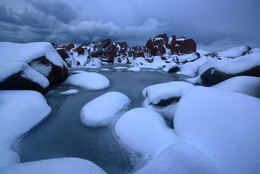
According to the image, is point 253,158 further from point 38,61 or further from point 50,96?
point 38,61

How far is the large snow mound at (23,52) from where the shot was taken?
16.2ft

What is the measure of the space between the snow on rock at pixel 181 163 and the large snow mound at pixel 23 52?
6.61 m

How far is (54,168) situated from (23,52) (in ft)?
20.8

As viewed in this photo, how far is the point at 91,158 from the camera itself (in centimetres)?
218

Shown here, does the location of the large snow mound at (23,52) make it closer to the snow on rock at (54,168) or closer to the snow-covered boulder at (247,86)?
the snow on rock at (54,168)

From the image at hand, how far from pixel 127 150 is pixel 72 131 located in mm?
1653

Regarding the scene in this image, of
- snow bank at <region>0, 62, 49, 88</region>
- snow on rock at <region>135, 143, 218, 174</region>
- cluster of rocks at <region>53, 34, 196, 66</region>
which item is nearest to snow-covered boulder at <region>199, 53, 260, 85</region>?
snow on rock at <region>135, 143, 218, 174</region>

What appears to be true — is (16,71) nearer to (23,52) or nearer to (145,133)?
(23,52)

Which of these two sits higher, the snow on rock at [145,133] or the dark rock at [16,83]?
the dark rock at [16,83]

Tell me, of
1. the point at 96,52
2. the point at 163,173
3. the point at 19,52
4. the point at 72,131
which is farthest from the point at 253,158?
the point at 96,52

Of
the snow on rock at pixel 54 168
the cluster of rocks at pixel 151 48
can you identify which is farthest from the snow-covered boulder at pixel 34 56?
the cluster of rocks at pixel 151 48

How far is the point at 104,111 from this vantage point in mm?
3418

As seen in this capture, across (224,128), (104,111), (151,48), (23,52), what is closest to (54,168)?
(104,111)

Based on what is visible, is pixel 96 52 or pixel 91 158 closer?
pixel 91 158
